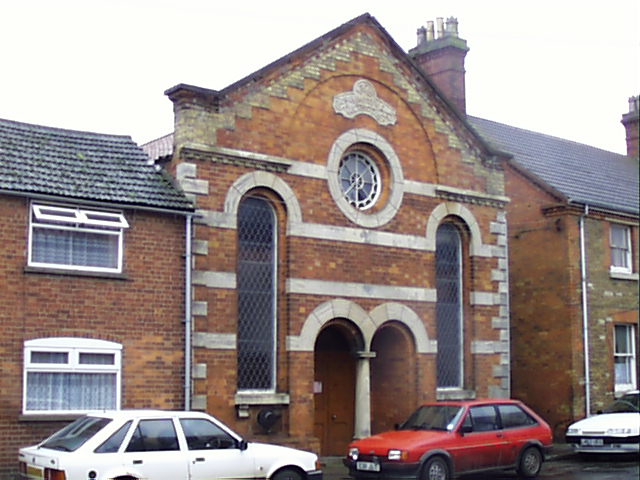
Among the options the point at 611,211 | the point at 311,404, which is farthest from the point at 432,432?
the point at 611,211

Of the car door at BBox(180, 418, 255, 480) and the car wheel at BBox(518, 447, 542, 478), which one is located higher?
the car door at BBox(180, 418, 255, 480)

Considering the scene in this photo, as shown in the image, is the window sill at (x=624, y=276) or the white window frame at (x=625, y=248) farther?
the white window frame at (x=625, y=248)

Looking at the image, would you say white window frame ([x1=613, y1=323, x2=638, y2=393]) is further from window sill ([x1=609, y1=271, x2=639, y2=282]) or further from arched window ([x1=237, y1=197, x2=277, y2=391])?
arched window ([x1=237, y1=197, x2=277, y2=391])

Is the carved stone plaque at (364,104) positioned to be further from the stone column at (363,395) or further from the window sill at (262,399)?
the window sill at (262,399)

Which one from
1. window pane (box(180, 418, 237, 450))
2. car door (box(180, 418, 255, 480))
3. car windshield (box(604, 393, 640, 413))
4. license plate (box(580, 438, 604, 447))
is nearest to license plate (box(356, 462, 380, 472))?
car door (box(180, 418, 255, 480))

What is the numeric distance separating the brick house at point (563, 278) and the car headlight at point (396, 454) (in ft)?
34.0

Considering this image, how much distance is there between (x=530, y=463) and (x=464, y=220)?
6.17 m

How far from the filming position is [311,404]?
18.7m

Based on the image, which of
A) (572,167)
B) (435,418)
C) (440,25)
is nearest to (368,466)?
(435,418)

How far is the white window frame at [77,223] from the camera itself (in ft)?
51.6

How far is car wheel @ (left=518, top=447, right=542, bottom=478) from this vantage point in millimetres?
17484

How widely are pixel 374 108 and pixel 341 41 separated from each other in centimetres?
157

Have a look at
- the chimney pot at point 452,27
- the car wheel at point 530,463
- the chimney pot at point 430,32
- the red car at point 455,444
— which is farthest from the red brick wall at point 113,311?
the chimney pot at point 430,32

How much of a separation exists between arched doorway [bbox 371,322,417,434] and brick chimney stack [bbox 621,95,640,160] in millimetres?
16482
